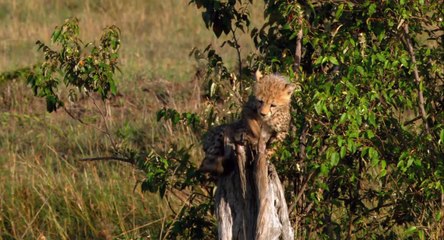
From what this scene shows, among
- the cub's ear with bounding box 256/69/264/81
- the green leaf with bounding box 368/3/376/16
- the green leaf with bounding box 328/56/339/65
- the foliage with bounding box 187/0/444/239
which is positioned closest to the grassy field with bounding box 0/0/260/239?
the foliage with bounding box 187/0/444/239

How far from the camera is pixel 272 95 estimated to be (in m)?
5.18

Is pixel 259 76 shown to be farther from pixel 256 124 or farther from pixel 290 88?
pixel 256 124

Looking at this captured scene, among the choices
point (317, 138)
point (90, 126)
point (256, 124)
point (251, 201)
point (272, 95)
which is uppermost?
point (272, 95)

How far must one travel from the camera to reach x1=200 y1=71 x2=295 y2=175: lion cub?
4.86m

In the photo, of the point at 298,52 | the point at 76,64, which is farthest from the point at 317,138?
the point at 76,64

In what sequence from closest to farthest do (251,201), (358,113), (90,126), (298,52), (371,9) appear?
(251,201) → (358,113) → (371,9) → (298,52) → (90,126)

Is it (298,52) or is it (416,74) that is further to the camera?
(298,52)

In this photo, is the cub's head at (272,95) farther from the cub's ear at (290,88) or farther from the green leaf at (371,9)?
the green leaf at (371,9)

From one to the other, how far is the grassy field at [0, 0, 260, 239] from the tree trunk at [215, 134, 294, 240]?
1290 millimetres

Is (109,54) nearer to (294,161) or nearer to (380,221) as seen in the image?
(294,161)

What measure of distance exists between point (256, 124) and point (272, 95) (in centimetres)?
18

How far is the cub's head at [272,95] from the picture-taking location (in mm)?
5172

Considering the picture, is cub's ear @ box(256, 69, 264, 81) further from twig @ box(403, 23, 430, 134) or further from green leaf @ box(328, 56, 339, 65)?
twig @ box(403, 23, 430, 134)

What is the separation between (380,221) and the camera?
6.12 meters
